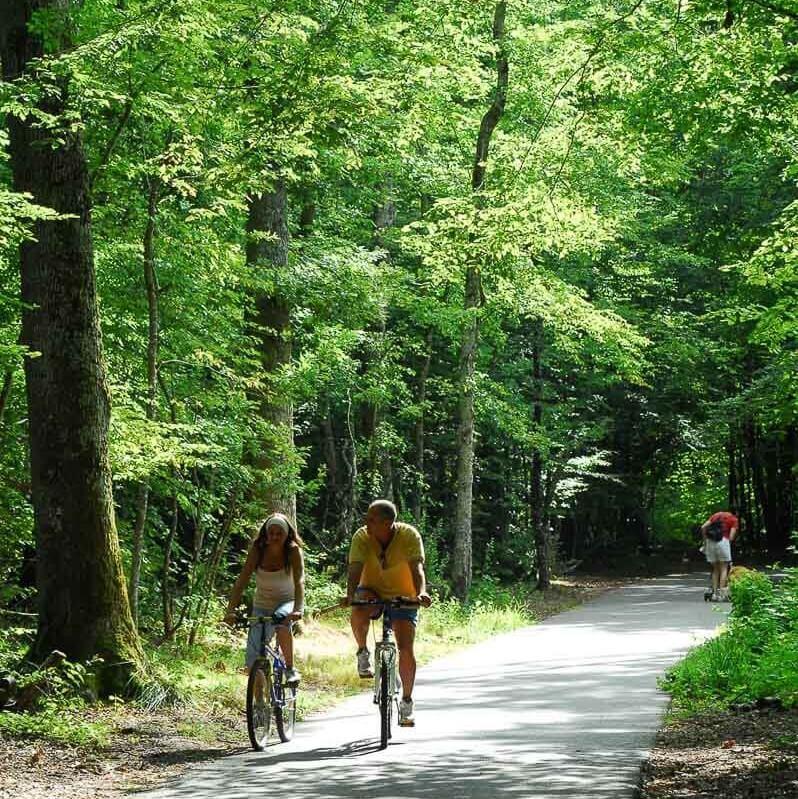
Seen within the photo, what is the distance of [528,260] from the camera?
24.5 meters

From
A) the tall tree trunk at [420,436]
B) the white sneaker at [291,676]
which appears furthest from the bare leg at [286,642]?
the tall tree trunk at [420,436]

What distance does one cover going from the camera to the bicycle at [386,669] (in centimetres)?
994

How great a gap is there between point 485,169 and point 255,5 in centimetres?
944

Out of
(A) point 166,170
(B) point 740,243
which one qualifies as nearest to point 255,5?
(A) point 166,170

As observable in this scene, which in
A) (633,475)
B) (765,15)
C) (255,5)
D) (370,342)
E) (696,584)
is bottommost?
(696,584)

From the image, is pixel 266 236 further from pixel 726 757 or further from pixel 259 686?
pixel 726 757

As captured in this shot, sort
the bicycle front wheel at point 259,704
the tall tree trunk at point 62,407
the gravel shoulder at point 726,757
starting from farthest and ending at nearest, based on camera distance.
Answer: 1. the tall tree trunk at point 62,407
2. the bicycle front wheel at point 259,704
3. the gravel shoulder at point 726,757

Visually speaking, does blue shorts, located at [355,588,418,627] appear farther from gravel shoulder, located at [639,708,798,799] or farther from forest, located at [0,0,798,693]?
forest, located at [0,0,798,693]

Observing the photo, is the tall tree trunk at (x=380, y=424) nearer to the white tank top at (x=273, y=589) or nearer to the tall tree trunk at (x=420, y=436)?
the tall tree trunk at (x=420, y=436)

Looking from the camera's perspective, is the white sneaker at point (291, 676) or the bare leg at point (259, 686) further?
the white sneaker at point (291, 676)

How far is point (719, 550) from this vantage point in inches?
1016

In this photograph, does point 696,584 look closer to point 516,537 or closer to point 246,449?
point 516,537

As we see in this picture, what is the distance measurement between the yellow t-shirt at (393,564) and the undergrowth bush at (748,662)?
334 cm

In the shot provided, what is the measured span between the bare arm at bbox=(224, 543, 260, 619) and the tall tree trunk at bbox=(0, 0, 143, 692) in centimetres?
178
